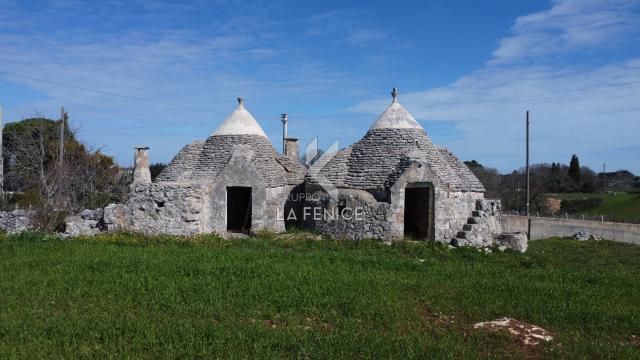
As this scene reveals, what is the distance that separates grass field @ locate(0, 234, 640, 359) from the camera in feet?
19.0

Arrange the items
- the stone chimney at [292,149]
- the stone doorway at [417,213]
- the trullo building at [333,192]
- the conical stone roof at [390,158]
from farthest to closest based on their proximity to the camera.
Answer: the stone chimney at [292,149]
the stone doorway at [417,213]
the conical stone roof at [390,158]
the trullo building at [333,192]

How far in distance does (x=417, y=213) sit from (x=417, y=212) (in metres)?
0.04

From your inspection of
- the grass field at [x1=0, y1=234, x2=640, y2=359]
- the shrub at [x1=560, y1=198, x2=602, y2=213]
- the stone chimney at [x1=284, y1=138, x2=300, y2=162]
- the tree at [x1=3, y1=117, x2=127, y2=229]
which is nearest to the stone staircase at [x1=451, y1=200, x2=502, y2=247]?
the grass field at [x1=0, y1=234, x2=640, y2=359]

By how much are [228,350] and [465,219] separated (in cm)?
1198

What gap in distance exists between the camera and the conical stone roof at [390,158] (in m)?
15.9

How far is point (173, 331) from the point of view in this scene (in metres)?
6.02

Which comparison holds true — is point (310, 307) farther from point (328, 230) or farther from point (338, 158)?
point (338, 158)

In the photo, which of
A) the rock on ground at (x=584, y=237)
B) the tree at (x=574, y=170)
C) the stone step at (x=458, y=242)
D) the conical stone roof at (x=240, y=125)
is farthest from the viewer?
the tree at (x=574, y=170)

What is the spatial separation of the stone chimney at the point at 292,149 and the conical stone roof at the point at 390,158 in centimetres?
362

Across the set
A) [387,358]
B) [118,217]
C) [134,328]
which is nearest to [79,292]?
[134,328]

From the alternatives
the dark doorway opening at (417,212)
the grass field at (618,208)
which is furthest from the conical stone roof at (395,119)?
the grass field at (618,208)

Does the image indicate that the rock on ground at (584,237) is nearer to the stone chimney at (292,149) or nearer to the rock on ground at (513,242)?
the rock on ground at (513,242)

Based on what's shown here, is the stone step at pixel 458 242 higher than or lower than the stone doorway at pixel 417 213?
lower

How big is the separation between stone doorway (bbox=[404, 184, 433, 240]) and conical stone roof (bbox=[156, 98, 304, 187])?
3998 mm
